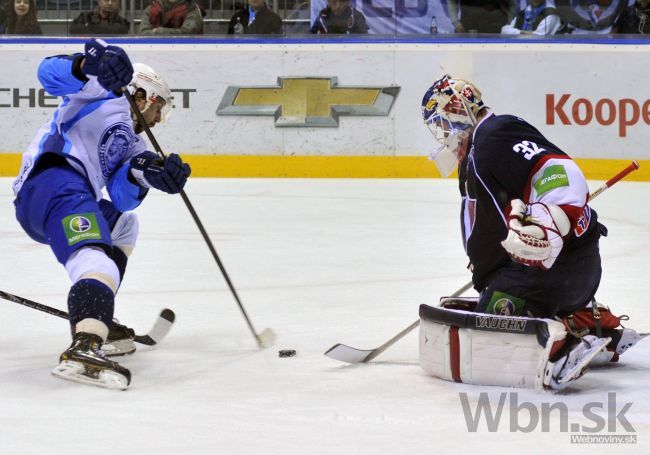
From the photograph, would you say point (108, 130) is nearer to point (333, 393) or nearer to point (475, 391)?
point (333, 393)

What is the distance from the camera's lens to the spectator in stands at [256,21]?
817cm

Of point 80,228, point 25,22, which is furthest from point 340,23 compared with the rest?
point 80,228

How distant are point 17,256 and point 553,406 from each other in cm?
297

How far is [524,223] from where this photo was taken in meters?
2.42

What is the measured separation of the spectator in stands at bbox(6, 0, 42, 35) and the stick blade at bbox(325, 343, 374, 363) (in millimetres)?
6147

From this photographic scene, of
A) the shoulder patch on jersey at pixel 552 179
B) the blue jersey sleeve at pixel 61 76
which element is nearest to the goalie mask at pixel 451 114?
the shoulder patch on jersey at pixel 552 179

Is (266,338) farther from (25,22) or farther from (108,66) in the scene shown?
(25,22)

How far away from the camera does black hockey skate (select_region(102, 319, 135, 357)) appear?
2.94 m

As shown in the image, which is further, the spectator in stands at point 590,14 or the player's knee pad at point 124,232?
the spectator in stands at point 590,14

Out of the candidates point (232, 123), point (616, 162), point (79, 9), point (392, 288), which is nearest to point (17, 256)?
point (392, 288)

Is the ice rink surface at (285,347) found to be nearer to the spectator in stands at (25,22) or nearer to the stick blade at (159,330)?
the stick blade at (159,330)

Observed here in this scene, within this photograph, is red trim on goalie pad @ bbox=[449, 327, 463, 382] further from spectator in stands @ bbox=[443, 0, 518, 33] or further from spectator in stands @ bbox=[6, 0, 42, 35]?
spectator in stands @ bbox=[6, 0, 42, 35]

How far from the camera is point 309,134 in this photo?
814 cm

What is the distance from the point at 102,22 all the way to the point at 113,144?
579 cm
